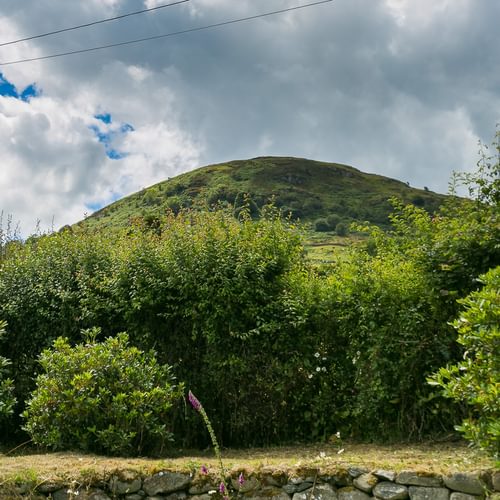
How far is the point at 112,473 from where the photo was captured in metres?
5.78

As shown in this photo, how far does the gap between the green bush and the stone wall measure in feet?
2.67

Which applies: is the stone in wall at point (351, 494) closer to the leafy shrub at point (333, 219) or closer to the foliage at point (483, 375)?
the foliage at point (483, 375)

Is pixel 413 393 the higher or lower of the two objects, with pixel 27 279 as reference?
lower

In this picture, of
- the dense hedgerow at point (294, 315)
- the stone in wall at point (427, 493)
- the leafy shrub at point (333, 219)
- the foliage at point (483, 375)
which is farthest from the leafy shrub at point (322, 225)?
the stone in wall at point (427, 493)

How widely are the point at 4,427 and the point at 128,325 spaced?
8.16 feet

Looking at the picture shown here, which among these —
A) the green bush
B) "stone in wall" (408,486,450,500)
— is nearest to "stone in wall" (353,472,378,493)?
"stone in wall" (408,486,450,500)

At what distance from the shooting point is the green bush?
664 centimetres

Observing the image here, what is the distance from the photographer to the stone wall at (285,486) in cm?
507

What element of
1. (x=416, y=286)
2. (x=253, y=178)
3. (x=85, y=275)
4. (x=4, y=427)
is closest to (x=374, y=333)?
(x=416, y=286)

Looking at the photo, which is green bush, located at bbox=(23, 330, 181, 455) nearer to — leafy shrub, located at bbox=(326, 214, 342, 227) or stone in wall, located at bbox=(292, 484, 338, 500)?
stone in wall, located at bbox=(292, 484, 338, 500)

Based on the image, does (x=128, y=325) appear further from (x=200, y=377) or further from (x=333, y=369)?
(x=333, y=369)

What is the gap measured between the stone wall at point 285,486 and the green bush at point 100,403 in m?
0.81

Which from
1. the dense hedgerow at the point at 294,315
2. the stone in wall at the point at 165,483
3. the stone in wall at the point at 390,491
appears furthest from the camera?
the dense hedgerow at the point at 294,315

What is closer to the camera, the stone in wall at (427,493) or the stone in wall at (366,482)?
the stone in wall at (427,493)
